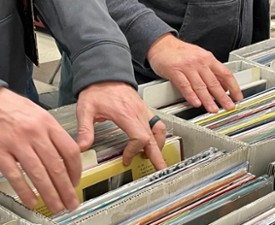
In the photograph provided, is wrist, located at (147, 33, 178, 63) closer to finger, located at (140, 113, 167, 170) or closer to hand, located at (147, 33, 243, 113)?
hand, located at (147, 33, 243, 113)

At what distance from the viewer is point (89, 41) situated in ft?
3.49

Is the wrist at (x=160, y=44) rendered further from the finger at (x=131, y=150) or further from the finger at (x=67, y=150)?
the finger at (x=67, y=150)

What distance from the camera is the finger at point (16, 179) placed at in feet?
2.48

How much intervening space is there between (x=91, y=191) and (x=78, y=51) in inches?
11.7

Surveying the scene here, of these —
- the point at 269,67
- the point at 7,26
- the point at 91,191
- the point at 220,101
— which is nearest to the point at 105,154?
the point at 91,191

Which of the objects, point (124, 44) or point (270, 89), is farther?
point (270, 89)

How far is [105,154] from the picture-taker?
0.95 meters

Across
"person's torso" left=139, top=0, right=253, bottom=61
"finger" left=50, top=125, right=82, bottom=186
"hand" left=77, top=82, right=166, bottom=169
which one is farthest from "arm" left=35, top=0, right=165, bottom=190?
"person's torso" left=139, top=0, right=253, bottom=61

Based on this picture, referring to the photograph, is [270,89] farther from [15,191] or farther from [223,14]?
[15,191]

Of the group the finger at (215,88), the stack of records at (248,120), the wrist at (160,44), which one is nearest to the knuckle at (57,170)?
the stack of records at (248,120)

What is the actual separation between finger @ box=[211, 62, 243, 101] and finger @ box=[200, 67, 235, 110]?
0.01 m

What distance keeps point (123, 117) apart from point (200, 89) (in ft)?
0.88

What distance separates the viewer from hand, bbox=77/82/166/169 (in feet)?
3.05

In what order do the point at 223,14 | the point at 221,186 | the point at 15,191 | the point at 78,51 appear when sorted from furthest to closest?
the point at 223,14 → the point at 78,51 → the point at 221,186 → the point at 15,191
